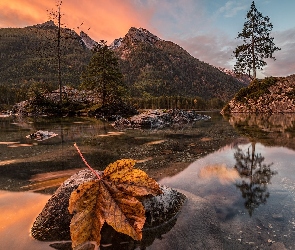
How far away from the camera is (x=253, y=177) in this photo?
557 cm

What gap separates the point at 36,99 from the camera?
34.9 meters

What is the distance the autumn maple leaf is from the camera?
1492mm

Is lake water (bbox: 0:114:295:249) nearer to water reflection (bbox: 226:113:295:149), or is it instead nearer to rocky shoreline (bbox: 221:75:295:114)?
water reflection (bbox: 226:113:295:149)

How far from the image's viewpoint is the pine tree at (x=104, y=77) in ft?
112

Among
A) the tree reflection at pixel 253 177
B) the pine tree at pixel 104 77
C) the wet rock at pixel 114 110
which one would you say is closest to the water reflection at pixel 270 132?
the tree reflection at pixel 253 177

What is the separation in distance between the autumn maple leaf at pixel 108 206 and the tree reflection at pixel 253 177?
274cm

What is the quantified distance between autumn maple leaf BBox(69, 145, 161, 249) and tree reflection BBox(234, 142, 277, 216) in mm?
2735

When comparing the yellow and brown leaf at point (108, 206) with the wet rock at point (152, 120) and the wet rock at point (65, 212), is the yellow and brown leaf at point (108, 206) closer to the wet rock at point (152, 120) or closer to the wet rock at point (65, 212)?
the wet rock at point (65, 212)

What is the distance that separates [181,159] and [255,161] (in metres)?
2.03

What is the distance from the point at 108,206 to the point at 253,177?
15.7 feet

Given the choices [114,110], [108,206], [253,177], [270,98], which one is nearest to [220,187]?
[253,177]

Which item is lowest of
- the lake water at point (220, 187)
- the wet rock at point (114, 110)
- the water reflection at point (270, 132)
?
the lake water at point (220, 187)

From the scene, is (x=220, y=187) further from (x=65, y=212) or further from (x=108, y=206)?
(x=108, y=206)

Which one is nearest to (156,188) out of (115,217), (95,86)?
(115,217)
